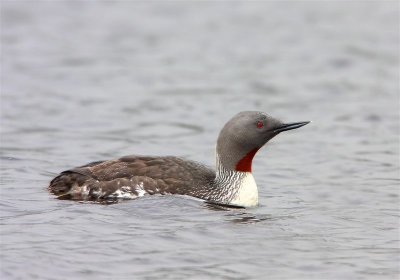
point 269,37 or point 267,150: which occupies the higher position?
point 269,37

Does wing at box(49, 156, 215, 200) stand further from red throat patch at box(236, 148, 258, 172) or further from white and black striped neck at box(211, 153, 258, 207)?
red throat patch at box(236, 148, 258, 172)

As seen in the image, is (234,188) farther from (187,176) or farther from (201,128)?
(201,128)

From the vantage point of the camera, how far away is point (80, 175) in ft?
37.5

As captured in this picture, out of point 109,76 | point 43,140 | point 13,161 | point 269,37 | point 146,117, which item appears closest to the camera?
point 13,161

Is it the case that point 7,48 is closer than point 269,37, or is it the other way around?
point 7,48

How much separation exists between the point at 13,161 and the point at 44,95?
427cm

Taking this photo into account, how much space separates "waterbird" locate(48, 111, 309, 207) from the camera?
37.2ft

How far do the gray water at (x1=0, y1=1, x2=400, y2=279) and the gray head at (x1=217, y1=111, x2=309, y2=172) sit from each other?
1.82ft

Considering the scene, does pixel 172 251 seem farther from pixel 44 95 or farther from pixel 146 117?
pixel 44 95

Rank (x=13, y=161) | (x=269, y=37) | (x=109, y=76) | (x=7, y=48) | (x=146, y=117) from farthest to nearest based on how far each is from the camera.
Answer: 1. (x=269, y=37)
2. (x=7, y=48)
3. (x=109, y=76)
4. (x=146, y=117)
5. (x=13, y=161)

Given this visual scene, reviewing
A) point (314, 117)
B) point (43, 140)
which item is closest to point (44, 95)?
point (43, 140)

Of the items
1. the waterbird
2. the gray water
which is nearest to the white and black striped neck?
the waterbird

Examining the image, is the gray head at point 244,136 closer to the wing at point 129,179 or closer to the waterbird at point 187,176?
the waterbird at point 187,176

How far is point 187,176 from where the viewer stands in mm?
11438
